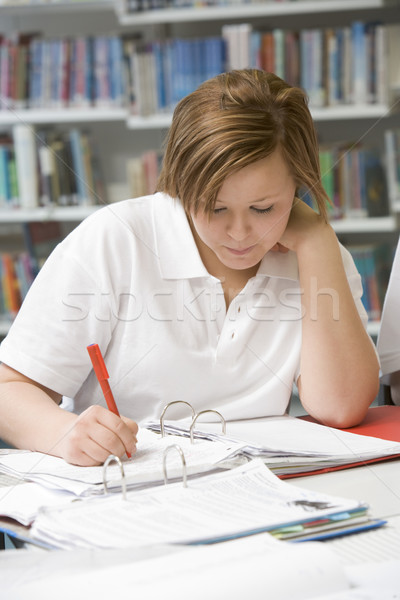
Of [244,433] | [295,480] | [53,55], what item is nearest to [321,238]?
[244,433]

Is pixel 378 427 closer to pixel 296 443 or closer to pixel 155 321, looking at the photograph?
pixel 296 443

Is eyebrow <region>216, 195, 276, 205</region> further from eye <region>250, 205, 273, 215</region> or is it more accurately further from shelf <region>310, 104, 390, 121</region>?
shelf <region>310, 104, 390, 121</region>

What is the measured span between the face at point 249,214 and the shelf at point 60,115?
59.4 inches

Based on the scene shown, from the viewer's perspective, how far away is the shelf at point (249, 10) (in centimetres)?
225

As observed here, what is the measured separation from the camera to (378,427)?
3.21ft

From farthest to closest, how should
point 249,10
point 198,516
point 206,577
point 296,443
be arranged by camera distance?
point 249,10 → point 296,443 → point 198,516 → point 206,577

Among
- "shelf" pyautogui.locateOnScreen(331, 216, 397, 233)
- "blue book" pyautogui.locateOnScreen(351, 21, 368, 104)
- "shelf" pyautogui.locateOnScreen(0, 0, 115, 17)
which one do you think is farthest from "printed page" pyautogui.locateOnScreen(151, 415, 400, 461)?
"shelf" pyautogui.locateOnScreen(0, 0, 115, 17)

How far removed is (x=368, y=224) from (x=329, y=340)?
1395mm

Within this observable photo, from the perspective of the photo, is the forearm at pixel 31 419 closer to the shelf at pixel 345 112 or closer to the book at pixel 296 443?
the book at pixel 296 443

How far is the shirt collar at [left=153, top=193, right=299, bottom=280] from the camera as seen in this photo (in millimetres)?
1078

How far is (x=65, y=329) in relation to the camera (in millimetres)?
1005

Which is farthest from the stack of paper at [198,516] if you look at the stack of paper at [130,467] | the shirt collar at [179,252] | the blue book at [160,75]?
the blue book at [160,75]

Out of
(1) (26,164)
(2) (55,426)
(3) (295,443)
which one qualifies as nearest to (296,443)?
(3) (295,443)

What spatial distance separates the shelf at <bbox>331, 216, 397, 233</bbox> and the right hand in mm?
1704
